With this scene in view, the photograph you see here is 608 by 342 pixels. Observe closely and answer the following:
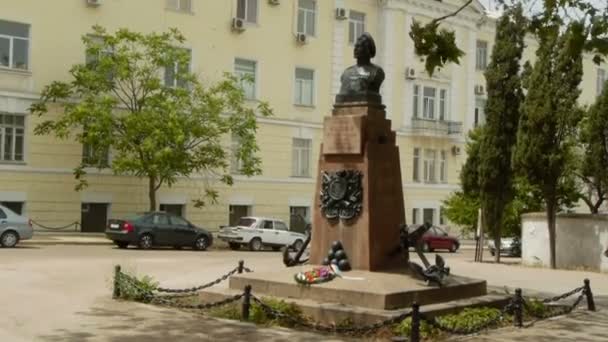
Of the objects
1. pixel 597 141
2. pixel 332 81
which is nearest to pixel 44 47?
pixel 332 81

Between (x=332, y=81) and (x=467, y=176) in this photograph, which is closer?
(x=467, y=176)

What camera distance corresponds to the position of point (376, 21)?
43000mm

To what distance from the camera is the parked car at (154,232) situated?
28.8 m

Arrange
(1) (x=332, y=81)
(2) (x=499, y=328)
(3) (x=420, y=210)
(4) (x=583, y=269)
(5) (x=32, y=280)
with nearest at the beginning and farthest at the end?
(2) (x=499, y=328) → (5) (x=32, y=280) → (4) (x=583, y=269) → (1) (x=332, y=81) → (3) (x=420, y=210)

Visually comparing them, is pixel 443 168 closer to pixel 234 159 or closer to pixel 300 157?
pixel 300 157

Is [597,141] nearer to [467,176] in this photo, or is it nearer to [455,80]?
[467,176]

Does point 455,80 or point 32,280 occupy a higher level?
point 455,80

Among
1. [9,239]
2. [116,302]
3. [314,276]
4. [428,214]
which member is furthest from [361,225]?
[428,214]

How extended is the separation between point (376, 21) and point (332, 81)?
4.21 metres

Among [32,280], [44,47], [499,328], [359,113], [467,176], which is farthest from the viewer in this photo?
[44,47]

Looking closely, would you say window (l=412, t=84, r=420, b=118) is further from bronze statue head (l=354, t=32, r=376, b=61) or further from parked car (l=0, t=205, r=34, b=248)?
bronze statue head (l=354, t=32, r=376, b=61)

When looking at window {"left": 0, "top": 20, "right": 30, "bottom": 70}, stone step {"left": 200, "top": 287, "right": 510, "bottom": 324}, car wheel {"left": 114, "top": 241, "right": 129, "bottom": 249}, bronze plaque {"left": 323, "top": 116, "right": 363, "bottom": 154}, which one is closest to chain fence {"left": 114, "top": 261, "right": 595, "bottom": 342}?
stone step {"left": 200, "top": 287, "right": 510, "bottom": 324}

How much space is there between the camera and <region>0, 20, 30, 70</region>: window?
102 feet

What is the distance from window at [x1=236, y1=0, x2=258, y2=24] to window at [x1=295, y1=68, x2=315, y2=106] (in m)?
3.29
